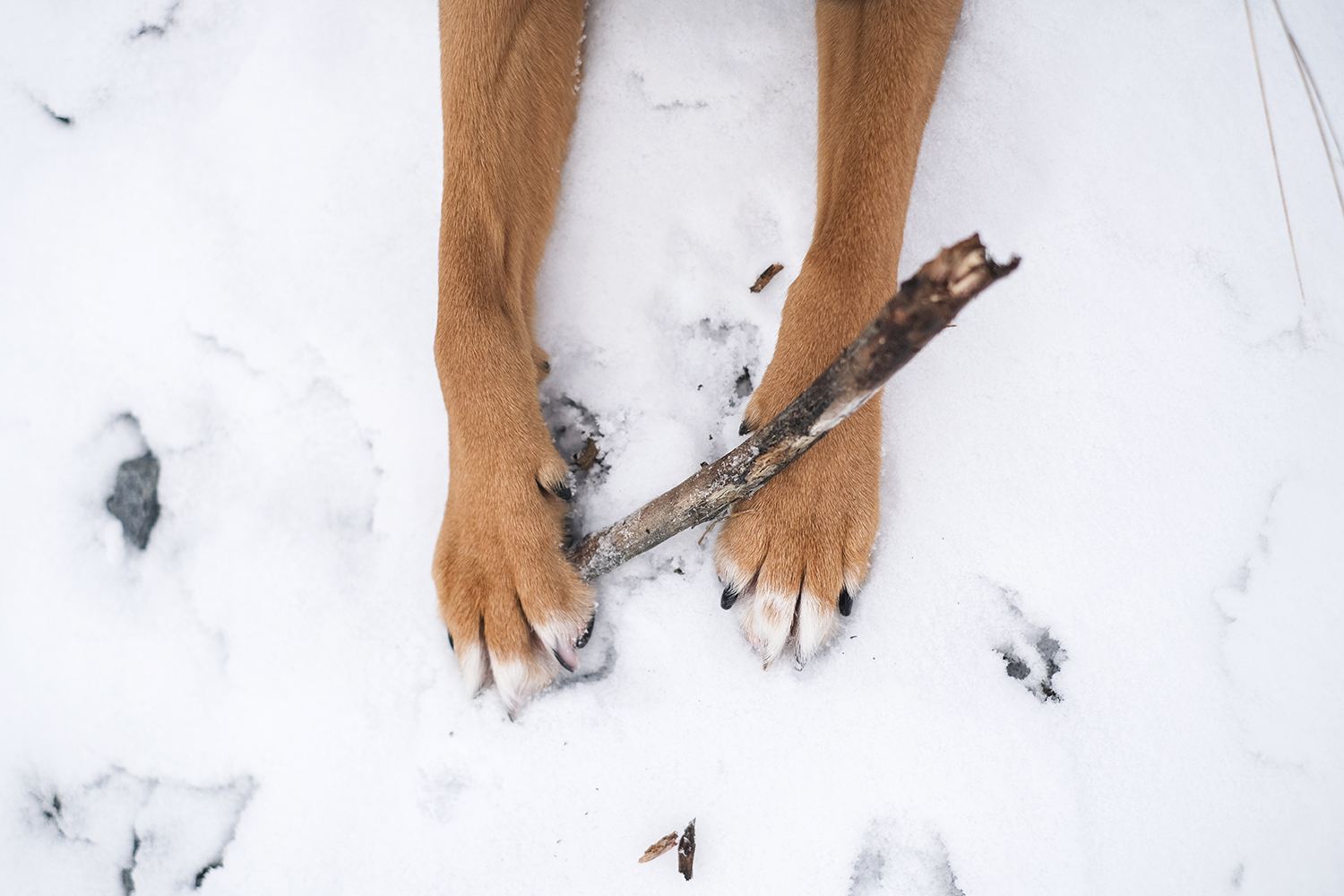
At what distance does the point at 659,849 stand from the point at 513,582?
0.66 m

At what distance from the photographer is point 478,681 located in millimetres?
1592

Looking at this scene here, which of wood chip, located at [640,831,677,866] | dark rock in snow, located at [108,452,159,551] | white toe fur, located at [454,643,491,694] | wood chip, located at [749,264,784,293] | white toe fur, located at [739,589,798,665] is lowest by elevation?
wood chip, located at [640,831,677,866]

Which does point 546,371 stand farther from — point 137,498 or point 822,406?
point 137,498

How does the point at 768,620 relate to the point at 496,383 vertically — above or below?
below

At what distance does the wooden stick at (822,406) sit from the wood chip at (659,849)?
23.0 inches

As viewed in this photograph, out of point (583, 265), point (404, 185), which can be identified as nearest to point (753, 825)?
point (583, 265)

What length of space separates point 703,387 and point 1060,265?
0.98 meters

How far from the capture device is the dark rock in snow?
1.85 metres

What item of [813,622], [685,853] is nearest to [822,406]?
[813,622]

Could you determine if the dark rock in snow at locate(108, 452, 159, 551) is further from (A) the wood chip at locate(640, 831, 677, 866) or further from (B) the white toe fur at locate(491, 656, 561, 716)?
(A) the wood chip at locate(640, 831, 677, 866)

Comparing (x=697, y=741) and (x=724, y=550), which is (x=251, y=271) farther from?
(x=697, y=741)

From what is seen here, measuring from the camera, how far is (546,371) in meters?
1.77

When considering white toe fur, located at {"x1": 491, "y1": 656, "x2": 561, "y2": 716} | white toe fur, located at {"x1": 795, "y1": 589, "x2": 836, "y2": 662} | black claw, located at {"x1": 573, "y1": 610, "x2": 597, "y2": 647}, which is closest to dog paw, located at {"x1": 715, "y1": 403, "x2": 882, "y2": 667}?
white toe fur, located at {"x1": 795, "y1": 589, "x2": 836, "y2": 662}

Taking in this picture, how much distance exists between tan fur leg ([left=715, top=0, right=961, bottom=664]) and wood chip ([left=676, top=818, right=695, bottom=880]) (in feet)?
1.33
